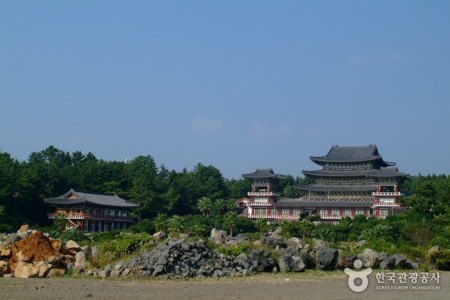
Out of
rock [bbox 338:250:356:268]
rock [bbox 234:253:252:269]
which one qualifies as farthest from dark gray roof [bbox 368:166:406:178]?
rock [bbox 234:253:252:269]

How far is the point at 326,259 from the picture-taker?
23547mm

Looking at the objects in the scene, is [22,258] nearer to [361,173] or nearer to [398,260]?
[398,260]

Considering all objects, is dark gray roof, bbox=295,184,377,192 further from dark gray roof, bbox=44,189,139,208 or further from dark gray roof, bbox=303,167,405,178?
dark gray roof, bbox=44,189,139,208

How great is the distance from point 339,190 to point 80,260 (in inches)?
1855

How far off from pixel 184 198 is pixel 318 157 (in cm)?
1477

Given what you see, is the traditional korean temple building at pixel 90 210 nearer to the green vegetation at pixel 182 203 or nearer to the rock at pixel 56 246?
the green vegetation at pixel 182 203

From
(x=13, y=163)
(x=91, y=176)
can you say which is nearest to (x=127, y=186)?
(x=91, y=176)

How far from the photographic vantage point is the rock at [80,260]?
22263 millimetres

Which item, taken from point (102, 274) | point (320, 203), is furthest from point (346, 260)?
point (320, 203)

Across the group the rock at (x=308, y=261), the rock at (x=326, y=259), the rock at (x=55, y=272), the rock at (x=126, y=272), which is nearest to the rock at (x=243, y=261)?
the rock at (x=308, y=261)

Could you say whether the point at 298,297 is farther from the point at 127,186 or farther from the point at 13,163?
the point at 127,186

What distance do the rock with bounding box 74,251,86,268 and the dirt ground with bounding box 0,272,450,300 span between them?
228cm

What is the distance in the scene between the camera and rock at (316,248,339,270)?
23.5 metres

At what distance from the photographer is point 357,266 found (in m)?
24.3
